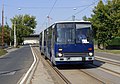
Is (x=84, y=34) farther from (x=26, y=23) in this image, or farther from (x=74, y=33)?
(x=26, y=23)

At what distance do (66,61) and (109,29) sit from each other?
137 feet

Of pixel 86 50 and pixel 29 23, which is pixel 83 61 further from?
pixel 29 23

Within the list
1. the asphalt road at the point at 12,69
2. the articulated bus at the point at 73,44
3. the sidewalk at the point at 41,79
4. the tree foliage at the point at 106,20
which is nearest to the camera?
the sidewalk at the point at 41,79

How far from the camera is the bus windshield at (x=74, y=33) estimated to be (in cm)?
1966

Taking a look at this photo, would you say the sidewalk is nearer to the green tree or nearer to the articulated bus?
the articulated bus

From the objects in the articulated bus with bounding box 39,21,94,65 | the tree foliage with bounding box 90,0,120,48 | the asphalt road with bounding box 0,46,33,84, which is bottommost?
the asphalt road with bounding box 0,46,33,84

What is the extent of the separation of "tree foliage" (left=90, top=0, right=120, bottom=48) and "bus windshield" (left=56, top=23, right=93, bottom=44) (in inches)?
1581

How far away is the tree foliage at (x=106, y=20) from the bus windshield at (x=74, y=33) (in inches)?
1581

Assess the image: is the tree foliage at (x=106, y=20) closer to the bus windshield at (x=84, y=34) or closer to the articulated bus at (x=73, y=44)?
the bus windshield at (x=84, y=34)

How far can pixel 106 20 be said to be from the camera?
199ft

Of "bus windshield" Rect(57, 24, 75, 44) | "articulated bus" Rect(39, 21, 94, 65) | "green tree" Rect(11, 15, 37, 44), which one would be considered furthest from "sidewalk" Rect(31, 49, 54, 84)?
"green tree" Rect(11, 15, 37, 44)

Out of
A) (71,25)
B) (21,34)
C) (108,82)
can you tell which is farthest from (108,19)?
(21,34)

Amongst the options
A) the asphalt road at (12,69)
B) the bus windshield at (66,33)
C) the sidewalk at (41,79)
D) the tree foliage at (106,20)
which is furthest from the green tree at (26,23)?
the sidewalk at (41,79)

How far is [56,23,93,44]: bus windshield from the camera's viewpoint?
19.7m
